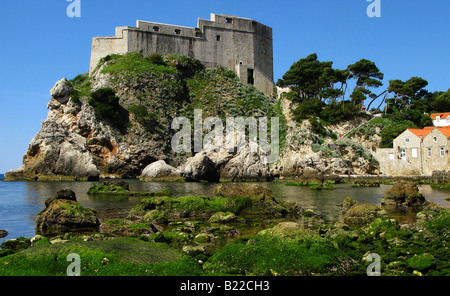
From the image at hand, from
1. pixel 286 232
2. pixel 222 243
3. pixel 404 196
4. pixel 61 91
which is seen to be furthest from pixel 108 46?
pixel 286 232

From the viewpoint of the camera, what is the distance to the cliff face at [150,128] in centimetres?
4547

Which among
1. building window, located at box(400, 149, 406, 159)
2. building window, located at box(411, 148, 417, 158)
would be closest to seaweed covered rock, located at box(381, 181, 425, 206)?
building window, located at box(411, 148, 417, 158)

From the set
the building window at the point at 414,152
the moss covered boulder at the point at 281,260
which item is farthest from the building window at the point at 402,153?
the moss covered boulder at the point at 281,260

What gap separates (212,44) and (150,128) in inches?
773

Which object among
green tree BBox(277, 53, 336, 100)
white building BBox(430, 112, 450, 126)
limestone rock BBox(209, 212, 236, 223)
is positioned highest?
green tree BBox(277, 53, 336, 100)

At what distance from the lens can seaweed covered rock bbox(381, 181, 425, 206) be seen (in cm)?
2122

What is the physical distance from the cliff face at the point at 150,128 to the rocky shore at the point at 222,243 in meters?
27.3

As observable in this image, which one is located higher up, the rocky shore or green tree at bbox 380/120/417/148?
green tree at bbox 380/120/417/148

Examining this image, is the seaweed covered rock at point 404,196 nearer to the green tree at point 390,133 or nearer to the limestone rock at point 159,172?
the limestone rock at point 159,172

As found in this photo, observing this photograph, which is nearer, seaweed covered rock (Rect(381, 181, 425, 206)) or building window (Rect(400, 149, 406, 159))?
seaweed covered rock (Rect(381, 181, 425, 206))

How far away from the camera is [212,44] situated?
65750 millimetres

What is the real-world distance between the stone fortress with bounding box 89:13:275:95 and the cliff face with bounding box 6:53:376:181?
210 cm

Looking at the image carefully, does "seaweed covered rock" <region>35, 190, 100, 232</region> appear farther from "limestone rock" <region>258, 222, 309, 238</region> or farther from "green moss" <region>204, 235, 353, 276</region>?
"green moss" <region>204, 235, 353, 276</region>

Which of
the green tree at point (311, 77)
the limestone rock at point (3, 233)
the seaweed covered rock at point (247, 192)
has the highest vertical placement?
the green tree at point (311, 77)
